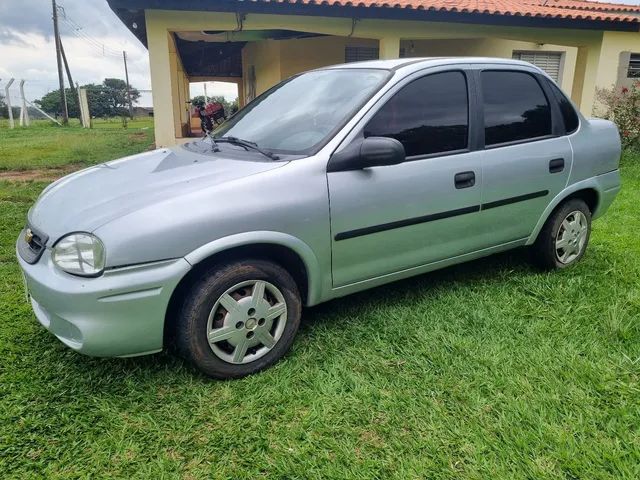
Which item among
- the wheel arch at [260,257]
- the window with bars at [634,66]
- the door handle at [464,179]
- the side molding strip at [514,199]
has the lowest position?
the wheel arch at [260,257]

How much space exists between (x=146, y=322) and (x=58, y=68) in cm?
3511

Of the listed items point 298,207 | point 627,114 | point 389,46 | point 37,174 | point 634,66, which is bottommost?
point 37,174

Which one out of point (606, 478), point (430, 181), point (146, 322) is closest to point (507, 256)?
point (430, 181)

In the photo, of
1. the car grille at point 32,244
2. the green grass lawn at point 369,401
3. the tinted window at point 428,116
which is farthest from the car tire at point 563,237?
the car grille at point 32,244

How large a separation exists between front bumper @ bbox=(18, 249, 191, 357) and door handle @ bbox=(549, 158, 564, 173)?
9.00 ft

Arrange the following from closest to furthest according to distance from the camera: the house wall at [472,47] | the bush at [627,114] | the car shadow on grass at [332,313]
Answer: the car shadow on grass at [332,313] → the bush at [627,114] → the house wall at [472,47]

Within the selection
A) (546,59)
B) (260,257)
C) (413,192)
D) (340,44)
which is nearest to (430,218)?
(413,192)

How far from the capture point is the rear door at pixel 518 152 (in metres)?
3.42

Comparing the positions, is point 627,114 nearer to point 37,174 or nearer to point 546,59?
point 546,59

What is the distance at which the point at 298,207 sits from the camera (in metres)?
2.64

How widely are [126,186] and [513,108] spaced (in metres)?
2.64

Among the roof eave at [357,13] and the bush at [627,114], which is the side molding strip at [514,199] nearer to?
the roof eave at [357,13]

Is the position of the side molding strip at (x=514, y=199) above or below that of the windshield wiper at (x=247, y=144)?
below

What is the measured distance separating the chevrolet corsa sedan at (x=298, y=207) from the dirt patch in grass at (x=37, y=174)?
18.2ft
